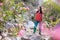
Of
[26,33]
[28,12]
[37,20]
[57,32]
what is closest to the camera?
[57,32]

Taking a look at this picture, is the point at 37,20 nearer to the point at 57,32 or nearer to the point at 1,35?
the point at 1,35

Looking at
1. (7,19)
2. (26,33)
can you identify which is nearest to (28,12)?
(7,19)

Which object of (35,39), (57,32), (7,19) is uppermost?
(57,32)

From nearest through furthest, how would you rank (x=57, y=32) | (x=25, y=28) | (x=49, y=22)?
(x=57, y=32) < (x=25, y=28) < (x=49, y=22)

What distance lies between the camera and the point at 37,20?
6.13 metres

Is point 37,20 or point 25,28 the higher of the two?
point 37,20

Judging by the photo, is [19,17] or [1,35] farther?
[19,17]

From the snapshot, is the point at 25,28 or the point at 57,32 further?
the point at 25,28

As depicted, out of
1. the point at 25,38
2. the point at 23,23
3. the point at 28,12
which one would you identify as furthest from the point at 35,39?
the point at 28,12

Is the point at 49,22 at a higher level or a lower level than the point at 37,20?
lower

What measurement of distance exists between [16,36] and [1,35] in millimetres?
519

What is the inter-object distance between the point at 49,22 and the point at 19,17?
1.46 meters

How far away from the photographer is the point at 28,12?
33.3 feet

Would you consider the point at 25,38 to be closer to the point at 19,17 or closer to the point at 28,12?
the point at 19,17
